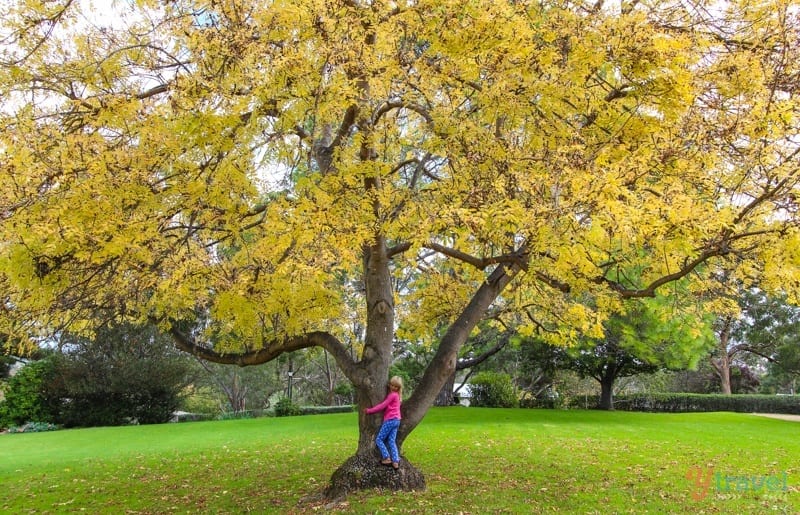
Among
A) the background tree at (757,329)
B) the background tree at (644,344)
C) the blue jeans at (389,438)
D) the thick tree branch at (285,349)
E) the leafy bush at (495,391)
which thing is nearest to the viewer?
the blue jeans at (389,438)

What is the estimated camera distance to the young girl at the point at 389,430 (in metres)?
6.89

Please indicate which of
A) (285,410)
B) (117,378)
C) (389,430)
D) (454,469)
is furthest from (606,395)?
(117,378)

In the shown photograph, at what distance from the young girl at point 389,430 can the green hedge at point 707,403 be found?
19991mm

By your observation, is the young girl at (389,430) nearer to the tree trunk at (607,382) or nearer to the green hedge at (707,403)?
the tree trunk at (607,382)

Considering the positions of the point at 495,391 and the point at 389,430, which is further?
the point at 495,391

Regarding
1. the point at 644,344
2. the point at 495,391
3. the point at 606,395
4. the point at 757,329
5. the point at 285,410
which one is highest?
the point at 757,329

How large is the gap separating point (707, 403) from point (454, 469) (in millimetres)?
22828

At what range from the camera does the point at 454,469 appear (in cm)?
871

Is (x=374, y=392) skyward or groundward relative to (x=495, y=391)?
skyward

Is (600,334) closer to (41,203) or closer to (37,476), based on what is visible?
(41,203)

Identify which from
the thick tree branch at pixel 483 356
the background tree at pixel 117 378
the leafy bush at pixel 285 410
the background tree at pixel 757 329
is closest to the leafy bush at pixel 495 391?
the thick tree branch at pixel 483 356

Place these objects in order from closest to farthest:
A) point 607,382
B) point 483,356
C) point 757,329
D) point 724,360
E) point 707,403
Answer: point 483,356 < point 607,382 < point 707,403 < point 757,329 < point 724,360

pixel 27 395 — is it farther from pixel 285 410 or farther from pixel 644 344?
pixel 644 344

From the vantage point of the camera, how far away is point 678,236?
15.3ft
